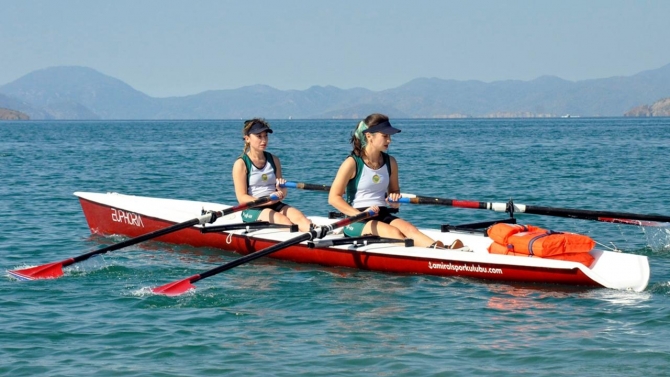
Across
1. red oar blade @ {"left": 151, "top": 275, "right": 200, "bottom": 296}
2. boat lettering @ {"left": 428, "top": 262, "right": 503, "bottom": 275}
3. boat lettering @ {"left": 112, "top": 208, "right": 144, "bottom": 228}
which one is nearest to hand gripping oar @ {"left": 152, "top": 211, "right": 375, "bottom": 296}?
red oar blade @ {"left": 151, "top": 275, "right": 200, "bottom": 296}

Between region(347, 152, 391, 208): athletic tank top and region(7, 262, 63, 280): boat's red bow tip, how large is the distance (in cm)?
400

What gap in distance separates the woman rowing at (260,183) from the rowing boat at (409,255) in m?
0.22

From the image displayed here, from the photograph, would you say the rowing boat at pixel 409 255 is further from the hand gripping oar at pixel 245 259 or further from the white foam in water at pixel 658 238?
the white foam in water at pixel 658 238

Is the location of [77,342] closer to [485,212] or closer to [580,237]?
[580,237]

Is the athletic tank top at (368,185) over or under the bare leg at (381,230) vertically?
over

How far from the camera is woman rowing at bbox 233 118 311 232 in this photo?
1286cm

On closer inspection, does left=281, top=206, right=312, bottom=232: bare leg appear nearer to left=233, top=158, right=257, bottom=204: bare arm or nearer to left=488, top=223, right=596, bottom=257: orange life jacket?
left=233, top=158, right=257, bottom=204: bare arm

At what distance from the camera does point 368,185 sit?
37.1ft

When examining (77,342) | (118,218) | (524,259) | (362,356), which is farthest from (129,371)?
(118,218)

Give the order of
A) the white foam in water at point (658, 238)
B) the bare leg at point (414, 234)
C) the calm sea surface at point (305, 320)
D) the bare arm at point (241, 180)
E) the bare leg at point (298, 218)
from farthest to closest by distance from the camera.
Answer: the white foam in water at point (658, 238)
the bare arm at point (241, 180)
the bare leg at point (298, 218)
the bare leg at point (414, 234)
the calm sea surface at point (305, 320)

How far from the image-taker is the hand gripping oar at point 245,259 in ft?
34.0

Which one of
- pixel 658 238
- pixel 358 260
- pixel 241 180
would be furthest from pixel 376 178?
pixel 658 238

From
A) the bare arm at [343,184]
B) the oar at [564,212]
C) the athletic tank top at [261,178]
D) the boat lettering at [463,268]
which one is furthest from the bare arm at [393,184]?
the athletic tank top at [261,178]

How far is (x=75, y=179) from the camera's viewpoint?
29.8 meters
